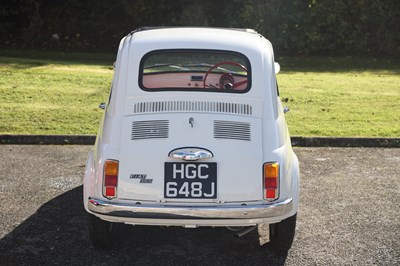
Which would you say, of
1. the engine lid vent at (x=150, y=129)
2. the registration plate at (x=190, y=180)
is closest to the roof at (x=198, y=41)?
the engine lid vent at (x=150, y=129)

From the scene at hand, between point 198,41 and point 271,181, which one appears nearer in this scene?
point 271,181

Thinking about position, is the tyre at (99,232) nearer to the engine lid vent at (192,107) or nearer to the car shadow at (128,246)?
the car shadow at (128,246)

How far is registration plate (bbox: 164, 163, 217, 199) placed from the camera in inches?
206

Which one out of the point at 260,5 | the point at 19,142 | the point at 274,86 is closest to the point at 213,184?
the point at 274,86

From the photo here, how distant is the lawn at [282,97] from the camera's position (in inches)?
396

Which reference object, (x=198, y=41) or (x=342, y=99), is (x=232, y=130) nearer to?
Result: (x=198, y=41)

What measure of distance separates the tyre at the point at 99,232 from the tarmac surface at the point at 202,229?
0.25ft

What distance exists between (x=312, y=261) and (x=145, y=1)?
47.9 feet

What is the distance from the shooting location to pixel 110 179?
5320 millimetres

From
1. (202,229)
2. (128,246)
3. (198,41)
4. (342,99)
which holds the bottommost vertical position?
(342,99)

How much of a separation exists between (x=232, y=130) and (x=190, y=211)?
80cm

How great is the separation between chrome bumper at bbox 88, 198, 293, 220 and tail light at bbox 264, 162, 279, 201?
7 cm

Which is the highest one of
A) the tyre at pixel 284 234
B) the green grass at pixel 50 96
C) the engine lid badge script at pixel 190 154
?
the engine lid badge script at pixel 190 154

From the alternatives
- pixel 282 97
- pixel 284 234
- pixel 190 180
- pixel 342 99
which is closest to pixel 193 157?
pixel 190 180
